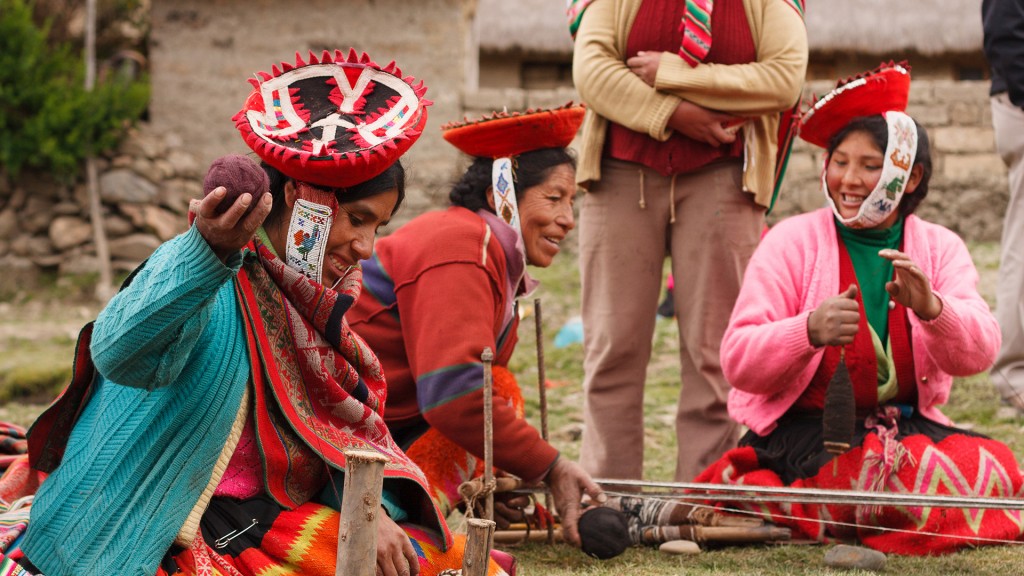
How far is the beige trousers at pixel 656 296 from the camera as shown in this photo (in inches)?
175

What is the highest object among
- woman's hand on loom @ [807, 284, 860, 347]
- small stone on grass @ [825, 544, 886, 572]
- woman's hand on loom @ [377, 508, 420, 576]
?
woman's hand on loom @ [807, 284, 860, 347]

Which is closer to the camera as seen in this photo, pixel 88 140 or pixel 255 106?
pixel 255 106

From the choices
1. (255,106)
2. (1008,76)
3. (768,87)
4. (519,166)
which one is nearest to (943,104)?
(1008,76)

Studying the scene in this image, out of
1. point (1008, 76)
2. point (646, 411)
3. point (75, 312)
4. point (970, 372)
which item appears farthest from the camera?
point (75, 312)

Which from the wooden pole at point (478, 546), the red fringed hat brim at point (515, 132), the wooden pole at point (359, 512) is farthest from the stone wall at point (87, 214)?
the wooden pole at point (359, 512)

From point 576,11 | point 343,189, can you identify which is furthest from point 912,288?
point 343,189

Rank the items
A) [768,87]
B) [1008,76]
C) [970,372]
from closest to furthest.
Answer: [970,372]
[768,87]
[1008,76]

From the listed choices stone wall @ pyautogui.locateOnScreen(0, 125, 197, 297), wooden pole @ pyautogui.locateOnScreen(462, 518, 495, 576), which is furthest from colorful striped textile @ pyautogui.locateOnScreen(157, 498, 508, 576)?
stone wall @ pyautogui.locateOnScreen(0, 125, 197, 297)

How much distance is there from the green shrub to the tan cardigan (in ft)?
28.2

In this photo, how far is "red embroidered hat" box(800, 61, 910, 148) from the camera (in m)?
4.09

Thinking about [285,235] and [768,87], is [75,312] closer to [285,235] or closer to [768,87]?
[768,87]

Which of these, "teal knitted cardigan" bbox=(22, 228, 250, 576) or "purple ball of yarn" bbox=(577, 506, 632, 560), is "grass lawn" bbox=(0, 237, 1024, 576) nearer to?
"purple ball of yarn" bbox=(577, 506, 632, 560)

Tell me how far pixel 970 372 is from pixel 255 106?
245 centimetres

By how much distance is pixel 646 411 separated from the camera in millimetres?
6387
